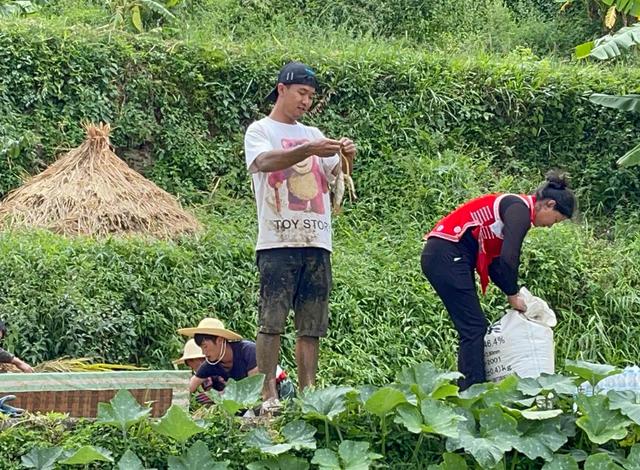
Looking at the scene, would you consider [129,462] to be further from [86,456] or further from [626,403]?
[626,403]

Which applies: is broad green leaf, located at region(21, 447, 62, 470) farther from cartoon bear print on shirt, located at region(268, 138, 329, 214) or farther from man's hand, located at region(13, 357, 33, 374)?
cartoon bear print on shirt, located at region(268, 138, 329, 214)

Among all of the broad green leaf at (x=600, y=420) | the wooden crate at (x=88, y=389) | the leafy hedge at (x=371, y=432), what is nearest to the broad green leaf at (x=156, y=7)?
the wooden crate at (x=88, y=389)

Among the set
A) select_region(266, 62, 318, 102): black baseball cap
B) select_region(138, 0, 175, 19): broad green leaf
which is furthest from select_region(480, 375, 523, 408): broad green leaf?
select_region(138, 0, 175, 19): broad green leaf

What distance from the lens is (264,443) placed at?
469 centimetres

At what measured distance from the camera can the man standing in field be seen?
5391 millimetres

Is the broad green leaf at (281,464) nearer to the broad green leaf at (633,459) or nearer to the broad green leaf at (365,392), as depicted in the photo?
the broad green leaf at (365,392)

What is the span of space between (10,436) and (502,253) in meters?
2.57

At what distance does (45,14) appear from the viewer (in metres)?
12.7

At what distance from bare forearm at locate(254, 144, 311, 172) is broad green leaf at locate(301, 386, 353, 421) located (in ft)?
3.65

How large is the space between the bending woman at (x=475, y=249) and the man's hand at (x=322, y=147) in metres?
0.91

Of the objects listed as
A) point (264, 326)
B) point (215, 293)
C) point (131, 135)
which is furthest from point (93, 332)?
point (131, 135)

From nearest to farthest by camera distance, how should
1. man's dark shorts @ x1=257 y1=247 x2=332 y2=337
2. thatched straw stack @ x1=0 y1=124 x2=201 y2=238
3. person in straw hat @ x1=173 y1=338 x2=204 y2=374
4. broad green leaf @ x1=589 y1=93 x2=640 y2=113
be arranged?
man's dark shorts @ x1=257 y1=247 x2=332 y2=337 → person in straw hat @ x1=173 y1=338 x2=204 y2=374 → broad green leaf @ x1=589 y1=93 x2=640 y2=113 → thatched straw stack @ x1=0 y1=124 x2=201 y2=238

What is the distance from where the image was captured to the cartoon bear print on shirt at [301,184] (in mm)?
5480

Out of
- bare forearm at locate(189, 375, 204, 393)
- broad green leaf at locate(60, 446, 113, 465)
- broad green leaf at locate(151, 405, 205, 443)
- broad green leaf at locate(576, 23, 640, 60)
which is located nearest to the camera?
broad green leaf at locate(60, 446, 113, 465)
